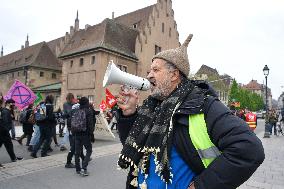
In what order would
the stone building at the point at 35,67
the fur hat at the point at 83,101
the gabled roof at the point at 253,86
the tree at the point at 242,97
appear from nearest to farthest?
the fur hat at the point at 83,101, the stone building at the point at 35,67, the tree at the point at 242,97, the gabled roof at the point at 253,86

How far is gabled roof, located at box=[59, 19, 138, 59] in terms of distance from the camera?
103ft

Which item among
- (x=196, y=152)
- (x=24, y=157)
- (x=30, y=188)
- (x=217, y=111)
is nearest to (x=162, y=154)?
(x=196, y=152)

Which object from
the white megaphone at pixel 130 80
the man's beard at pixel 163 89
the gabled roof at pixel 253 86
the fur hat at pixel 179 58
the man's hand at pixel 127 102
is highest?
the gabled roof at pixel 253 86

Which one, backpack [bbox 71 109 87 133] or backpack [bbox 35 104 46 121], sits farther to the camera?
backpack [bbox 35 104 46 121]

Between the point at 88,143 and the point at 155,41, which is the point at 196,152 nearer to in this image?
the point at 88,143

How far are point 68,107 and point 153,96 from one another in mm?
8226

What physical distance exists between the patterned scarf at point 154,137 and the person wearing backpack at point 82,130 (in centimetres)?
522

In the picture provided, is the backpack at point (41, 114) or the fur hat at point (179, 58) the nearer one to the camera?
the fur hat at point (179, 58)

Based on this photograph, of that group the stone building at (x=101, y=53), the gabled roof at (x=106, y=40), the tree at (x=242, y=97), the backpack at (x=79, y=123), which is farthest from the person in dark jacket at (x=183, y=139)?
the tree at (x=242, y=97)

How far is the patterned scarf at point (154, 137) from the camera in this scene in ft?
6.40

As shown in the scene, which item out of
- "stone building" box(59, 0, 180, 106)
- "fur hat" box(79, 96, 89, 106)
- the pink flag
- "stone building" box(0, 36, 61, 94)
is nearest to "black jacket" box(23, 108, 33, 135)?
the pink flag

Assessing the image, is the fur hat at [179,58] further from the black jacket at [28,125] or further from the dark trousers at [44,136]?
the black jacket at [28,125]

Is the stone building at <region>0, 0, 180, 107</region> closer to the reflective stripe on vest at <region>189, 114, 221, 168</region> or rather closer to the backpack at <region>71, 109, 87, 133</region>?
the backpack at <region>71, 109, 87, 133</region>

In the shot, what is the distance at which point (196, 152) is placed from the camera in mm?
1885
